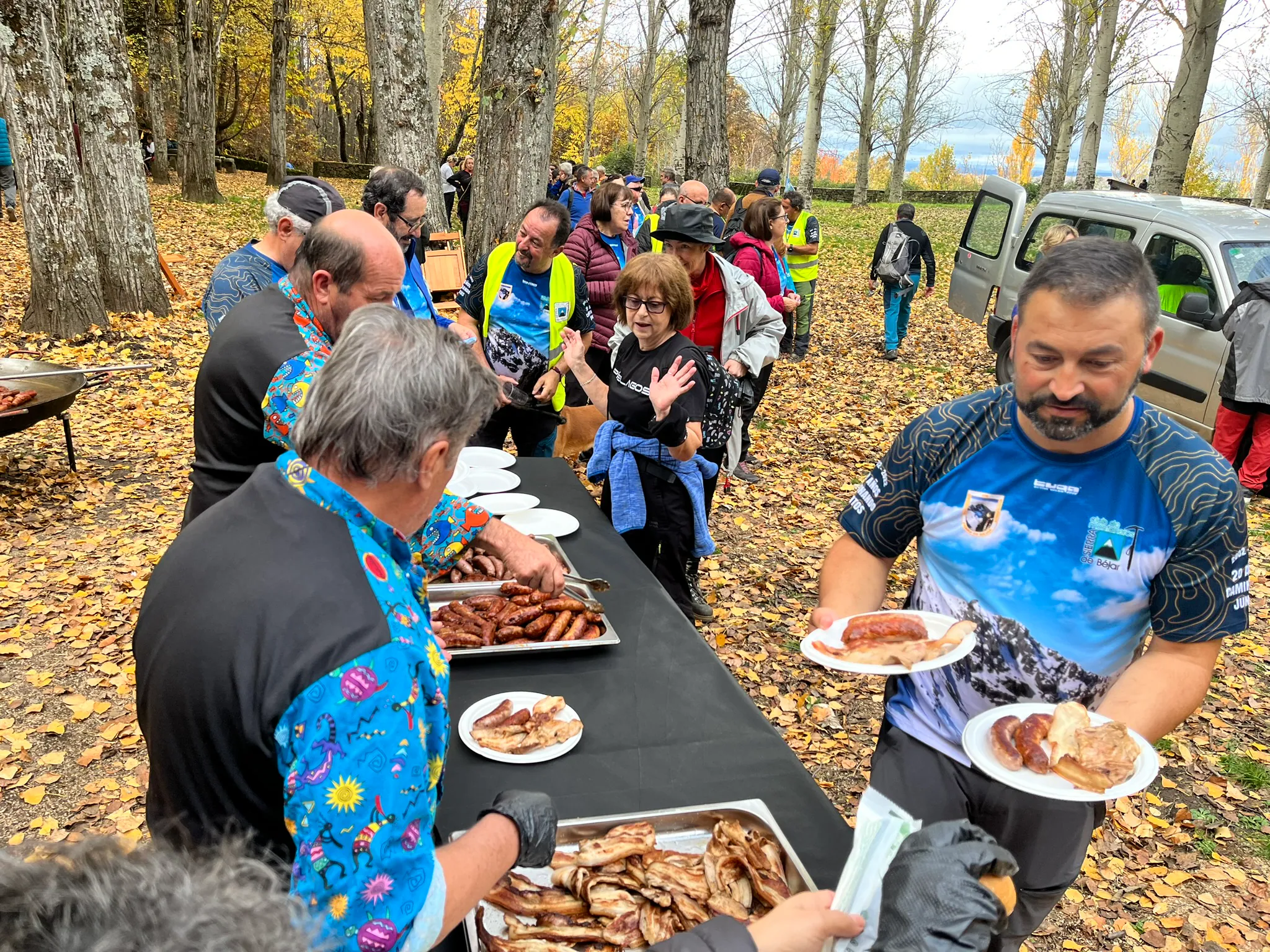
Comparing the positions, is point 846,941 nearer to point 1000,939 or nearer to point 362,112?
Answer: point 1000,939

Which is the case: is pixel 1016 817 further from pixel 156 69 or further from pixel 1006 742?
pixel 156 69

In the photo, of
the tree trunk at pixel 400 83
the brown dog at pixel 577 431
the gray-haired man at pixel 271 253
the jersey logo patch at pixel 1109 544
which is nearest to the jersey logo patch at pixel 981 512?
the jersey logo patch at pixel 1109 544

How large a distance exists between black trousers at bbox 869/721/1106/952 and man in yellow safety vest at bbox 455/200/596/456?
11.6 feet

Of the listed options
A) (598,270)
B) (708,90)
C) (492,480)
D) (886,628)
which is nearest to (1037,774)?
(886,628)

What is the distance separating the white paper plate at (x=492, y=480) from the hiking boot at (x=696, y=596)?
46.1 inches

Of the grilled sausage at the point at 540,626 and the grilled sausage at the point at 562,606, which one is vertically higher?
the grilled sausage at the point at 562,606

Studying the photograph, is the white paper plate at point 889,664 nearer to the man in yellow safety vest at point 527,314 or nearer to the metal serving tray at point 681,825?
the metal serving tray at point 681,825

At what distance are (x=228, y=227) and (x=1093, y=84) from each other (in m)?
18.5

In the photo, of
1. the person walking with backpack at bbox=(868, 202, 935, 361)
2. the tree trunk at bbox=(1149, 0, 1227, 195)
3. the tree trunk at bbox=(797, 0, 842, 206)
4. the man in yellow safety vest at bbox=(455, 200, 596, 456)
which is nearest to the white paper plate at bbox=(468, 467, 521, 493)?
the man in yellow safety vest at bbox=(455, 200, 596, 456)

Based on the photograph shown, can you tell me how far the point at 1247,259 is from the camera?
7.75 meters

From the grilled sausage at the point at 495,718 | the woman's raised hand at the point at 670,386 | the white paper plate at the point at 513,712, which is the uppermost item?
the woman's raised hand at the point at 670,386

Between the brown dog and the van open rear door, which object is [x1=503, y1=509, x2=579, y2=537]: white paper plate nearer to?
the brown dog

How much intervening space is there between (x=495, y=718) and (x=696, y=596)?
2.91 meters

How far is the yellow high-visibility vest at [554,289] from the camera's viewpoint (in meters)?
5.29
